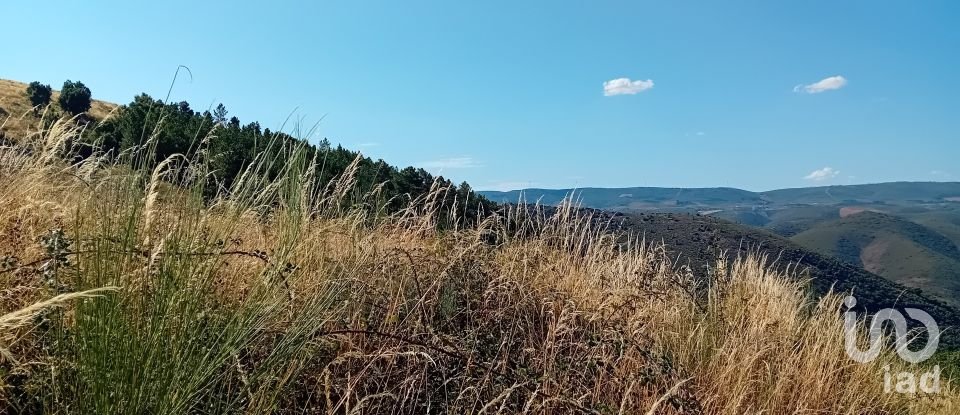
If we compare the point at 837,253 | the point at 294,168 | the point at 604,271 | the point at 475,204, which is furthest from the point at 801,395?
the point at 837,253

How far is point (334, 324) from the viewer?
2691 millimetres

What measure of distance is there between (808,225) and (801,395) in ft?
677

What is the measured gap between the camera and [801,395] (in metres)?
3.44

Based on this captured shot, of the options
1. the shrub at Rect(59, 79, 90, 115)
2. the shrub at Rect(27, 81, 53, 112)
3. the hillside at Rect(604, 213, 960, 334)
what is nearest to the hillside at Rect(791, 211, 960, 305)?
the hillside at Rect(604, 213, 960, 334)

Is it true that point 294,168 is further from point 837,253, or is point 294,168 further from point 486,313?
point 837,253

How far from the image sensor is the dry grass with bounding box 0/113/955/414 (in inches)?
63.7
